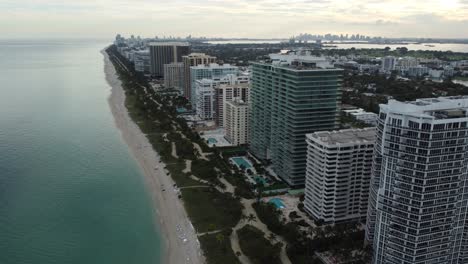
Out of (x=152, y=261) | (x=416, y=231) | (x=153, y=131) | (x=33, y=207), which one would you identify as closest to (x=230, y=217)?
(x=152, y=261)

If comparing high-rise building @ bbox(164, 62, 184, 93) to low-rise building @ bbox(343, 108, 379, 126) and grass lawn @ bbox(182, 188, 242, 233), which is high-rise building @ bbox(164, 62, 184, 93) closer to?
low-rise building @ bbox(343, 108, 379, 126)

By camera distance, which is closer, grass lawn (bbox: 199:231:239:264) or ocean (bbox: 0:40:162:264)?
grass lawn (bbox: 199:231:239:264)

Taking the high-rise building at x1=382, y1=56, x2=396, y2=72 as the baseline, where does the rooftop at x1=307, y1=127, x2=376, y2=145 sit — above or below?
below

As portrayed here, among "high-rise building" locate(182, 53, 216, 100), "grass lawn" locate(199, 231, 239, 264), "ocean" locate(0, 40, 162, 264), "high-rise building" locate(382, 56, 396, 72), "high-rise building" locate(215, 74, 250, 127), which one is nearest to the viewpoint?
"grass lawn" locate(199, 231, 239, 264)

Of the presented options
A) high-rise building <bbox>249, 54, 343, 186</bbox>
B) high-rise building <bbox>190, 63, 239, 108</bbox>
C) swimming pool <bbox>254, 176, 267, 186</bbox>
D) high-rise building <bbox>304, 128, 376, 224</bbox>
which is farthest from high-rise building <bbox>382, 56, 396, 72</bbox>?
high-rise building <bbox>304, 128, 376, 224</bbox>

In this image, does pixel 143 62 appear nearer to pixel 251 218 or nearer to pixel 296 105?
pixel 296 105

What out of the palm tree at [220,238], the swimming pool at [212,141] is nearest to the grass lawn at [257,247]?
the palm tree at [220,238]

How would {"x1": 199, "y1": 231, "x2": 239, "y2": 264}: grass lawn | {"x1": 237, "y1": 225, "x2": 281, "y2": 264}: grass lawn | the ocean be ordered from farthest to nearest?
the ocean → {"x1": 199, "y1": 231, "x2": 239, "y2": 264}: grass lawn → {"x1": 237, "y1": 225, "x2": 281, "y2": 264}: grass lawn

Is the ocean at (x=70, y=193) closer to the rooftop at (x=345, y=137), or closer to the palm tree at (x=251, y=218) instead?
the palm tree at (x=251, y=218)
